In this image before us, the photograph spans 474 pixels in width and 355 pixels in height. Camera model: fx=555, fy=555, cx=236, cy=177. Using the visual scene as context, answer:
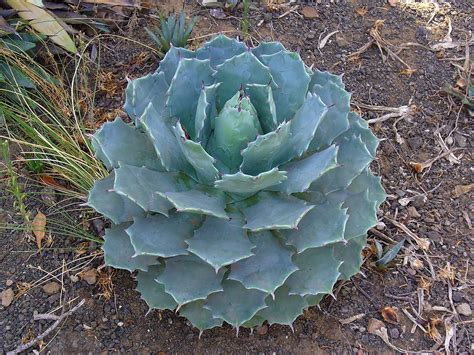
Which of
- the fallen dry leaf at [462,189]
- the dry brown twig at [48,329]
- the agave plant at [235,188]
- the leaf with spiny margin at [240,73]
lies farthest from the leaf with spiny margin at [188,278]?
the fallen dry leaf at [462,189]

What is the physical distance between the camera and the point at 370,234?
2.10 metres

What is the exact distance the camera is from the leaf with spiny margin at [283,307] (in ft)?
5.36

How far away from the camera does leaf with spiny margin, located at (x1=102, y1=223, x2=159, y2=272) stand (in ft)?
5.23

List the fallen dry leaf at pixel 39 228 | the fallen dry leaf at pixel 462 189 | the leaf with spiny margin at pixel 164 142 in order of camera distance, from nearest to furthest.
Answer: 1. the leaf with spiny margin at pixel 164 142
2. the fallen dry leaf at pixel 39 228
3. the fallen dry leaf at pixel 462 189

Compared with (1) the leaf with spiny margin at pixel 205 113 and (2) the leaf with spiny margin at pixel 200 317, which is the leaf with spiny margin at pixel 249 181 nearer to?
(1) the leaf with spiny margin at pixel 205 113

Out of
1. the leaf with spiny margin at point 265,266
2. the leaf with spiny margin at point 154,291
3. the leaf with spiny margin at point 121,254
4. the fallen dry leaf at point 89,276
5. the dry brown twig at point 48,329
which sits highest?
the leaf with spiny margin at point 265,266

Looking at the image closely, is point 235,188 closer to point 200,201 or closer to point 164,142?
point 200,201

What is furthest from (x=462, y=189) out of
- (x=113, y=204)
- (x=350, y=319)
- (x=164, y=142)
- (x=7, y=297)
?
(x=7, y=297)

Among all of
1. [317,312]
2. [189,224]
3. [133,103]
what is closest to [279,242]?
[189,224]

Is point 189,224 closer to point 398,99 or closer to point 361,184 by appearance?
point 361,184

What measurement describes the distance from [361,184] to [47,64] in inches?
61.3

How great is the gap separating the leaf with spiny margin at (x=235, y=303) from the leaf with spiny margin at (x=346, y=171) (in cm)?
36

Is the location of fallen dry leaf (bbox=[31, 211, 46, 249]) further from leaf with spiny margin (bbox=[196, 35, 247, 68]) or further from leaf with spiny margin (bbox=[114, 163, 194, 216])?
leaf with spiny margin (bbox=[196, 35, 247, 68])

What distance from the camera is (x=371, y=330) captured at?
1.87m
